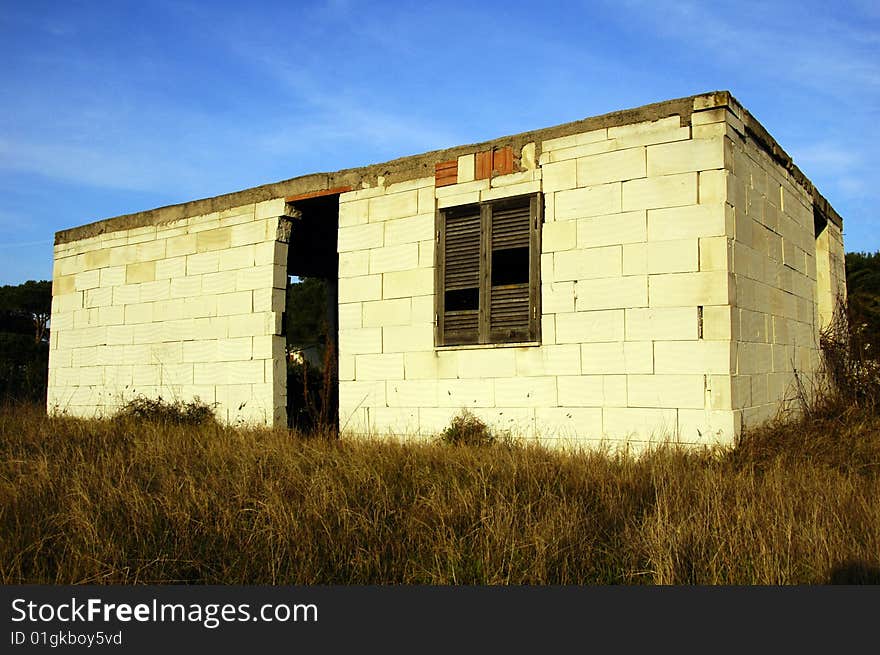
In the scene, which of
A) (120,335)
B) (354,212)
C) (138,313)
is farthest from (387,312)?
(120,335)

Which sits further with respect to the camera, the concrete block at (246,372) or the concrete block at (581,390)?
the concrete block at (246,372)

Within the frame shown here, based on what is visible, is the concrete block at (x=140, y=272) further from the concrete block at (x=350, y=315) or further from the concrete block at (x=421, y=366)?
the concrete block at (x=421, y=366)

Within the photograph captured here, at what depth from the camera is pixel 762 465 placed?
5.88m

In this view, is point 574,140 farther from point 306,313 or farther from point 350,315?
point 306,313

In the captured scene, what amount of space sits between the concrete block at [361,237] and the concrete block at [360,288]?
0.38 m

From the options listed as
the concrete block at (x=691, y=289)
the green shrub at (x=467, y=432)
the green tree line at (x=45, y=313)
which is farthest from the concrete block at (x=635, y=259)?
the green tree line at (x=45, y=313)

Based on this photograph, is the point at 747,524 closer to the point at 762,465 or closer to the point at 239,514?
the point at 762,465

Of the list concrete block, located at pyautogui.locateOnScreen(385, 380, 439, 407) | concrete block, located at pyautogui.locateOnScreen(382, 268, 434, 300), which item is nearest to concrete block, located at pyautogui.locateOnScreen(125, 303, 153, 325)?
concrete block, located at pyautogui.locateOnScreen(382, 268, 434, 300)

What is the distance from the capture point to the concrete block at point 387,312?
809 centimetres

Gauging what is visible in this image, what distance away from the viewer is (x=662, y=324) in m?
6.57

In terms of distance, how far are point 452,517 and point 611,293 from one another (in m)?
3.36

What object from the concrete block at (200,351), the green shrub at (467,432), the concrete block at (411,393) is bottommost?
the green shrub at (467,432)

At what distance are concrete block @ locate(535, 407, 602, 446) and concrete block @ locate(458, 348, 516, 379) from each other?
1.81 ft

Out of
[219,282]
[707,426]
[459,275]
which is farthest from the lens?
[219,282]
